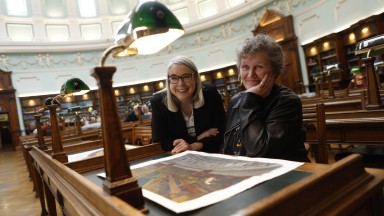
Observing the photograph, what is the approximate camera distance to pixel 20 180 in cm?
598

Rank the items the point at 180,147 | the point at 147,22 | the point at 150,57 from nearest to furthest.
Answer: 1. the point at 147,22
2. the point at 180,147
3. the point at 150,57

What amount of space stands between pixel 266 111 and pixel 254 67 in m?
0.30

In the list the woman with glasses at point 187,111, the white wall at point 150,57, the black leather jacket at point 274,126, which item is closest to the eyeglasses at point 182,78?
the woman with glasses at point 187,111

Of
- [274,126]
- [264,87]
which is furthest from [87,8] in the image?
[274,126]

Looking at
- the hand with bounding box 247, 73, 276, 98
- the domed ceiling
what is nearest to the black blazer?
the hand with bounding box 247, 73, 276, 98

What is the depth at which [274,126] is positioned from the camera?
1408mm

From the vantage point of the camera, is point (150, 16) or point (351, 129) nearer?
point (150, 16)

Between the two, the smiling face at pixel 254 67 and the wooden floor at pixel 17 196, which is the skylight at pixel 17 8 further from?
the smiling face at pixel 254 67

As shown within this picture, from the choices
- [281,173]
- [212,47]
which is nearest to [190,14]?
[212,47]

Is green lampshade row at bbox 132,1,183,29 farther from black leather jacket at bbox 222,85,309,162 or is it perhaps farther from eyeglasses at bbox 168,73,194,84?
eyeglasses at bbox 168,73,194,84

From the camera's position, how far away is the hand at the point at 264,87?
151cm

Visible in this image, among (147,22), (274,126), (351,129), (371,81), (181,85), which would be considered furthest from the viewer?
(371,81)

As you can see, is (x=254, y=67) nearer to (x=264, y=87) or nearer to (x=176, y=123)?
(x=264, y=87)

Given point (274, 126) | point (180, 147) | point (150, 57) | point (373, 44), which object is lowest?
point (180, 147)
